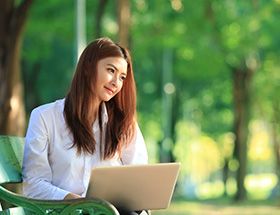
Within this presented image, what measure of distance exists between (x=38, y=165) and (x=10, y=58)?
959cm

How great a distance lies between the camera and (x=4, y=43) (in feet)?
46.0

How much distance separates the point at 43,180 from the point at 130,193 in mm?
479

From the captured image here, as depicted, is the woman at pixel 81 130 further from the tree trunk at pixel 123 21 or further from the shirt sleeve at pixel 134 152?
the tree trunk at pixel 123 21

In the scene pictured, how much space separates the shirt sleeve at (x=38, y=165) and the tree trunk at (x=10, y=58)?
30.2 feet

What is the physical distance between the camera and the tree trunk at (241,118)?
27.6m

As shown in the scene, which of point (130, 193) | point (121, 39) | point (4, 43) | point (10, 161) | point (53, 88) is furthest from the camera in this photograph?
point (53, 88)

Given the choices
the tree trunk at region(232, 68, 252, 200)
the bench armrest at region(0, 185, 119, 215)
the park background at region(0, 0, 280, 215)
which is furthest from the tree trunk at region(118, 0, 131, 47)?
the bench armrest at region(0, 185, 119, 215)

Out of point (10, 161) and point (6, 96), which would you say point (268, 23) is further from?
point (10, 161)

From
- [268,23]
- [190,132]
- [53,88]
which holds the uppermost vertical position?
[268,23]

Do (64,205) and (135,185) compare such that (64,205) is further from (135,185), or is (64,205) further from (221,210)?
(221,210)

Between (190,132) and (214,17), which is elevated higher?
(214,17)

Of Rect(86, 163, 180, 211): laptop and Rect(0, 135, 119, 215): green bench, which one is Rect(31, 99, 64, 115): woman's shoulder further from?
Rect(86, 163, 180, 211): laptop

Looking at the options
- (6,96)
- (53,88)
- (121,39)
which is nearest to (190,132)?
(53,88)

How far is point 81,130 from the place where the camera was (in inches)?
190
